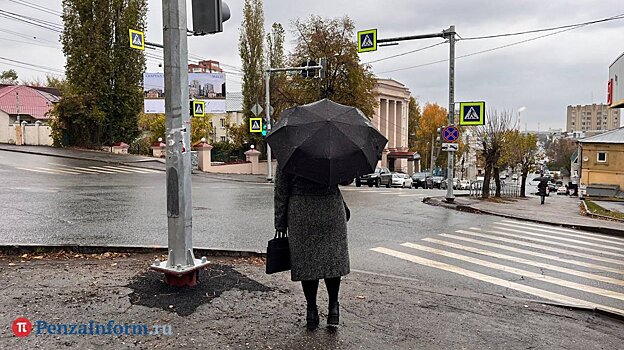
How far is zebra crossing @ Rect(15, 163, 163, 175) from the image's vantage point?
22.9 m

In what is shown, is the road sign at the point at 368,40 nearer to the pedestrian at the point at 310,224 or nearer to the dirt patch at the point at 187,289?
the dirt patch at the point at 187,289

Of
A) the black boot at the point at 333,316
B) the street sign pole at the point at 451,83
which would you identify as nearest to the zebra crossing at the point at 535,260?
the black boot at the point at 333,316

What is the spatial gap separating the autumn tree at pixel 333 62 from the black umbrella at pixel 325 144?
3577 centimetres

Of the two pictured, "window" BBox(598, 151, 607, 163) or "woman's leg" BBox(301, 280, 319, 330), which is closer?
"woman's leg" BBox(301, 280, 319, 330)

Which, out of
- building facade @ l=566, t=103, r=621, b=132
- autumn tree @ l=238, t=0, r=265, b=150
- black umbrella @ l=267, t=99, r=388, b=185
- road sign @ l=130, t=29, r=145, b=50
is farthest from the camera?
building facade @ l=566, t=103, r=621, b=132

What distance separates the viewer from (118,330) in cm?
414

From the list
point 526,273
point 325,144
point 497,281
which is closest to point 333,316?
point 325,144

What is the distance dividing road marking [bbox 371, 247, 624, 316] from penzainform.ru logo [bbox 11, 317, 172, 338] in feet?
15.8

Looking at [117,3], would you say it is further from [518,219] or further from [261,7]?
[518,219]

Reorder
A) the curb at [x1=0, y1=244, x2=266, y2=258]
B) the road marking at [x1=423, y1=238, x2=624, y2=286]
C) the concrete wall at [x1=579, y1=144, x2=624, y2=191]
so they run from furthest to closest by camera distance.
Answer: the concrete wall at [x1=579, y1=144, x2=624, y2=191]
the road marking at [x1=423, y1=238, x2=624, y2=286]
the curb at [x1=0, y1=244, x2=266, y2=258]

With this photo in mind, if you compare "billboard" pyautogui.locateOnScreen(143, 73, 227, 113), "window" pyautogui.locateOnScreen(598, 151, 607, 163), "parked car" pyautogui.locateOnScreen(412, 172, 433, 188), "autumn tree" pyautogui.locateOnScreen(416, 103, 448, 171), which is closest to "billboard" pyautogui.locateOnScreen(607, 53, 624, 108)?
"window" pyautogui.locateOnScreen(598, 151, 607, 163)

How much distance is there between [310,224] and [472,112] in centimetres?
1550

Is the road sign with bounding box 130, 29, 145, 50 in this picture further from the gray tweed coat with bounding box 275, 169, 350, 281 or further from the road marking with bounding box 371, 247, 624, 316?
the gray tweed coat with bounding box 275, 169, 350, 281

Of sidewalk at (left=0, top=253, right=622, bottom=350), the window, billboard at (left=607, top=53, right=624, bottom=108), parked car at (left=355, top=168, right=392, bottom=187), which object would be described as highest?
billboard at (left=607, top=53, right=624, bottom=108)
